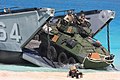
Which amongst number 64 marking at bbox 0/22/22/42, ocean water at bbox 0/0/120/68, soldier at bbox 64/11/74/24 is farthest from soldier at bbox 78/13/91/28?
ocean water at bbox 0/0/120/68

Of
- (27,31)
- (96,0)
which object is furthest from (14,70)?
(96,0)

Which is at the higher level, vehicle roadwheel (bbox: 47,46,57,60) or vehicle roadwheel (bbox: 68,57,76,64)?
vehicle roadwheel (bbox: 47,46,57,60)

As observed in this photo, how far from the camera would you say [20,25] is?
69.6ft

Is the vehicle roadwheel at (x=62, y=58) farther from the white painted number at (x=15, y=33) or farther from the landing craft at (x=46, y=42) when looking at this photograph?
the white painted number at (x=15, y=33)

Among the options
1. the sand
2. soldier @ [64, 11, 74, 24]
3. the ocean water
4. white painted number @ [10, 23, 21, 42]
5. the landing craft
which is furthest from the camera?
the ocean water

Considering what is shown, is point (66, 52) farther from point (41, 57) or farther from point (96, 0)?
point (96, 0)

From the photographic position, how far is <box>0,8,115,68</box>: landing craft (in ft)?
68.6

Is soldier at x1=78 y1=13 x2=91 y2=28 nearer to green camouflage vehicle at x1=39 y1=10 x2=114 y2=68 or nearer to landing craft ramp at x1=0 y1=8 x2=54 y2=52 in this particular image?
green camouflage vehicle at x1=39 y1=10 x2=114 y2=68

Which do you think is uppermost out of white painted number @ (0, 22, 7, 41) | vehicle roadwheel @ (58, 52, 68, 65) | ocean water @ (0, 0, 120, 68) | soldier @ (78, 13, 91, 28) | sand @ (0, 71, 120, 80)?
soldier @ (78, 13, 91, 28)

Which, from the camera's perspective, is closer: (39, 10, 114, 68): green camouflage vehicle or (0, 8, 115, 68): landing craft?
(0, 8, 115, 68): landing craft

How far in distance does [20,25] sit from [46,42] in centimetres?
180

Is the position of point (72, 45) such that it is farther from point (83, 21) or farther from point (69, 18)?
point (83, 21)

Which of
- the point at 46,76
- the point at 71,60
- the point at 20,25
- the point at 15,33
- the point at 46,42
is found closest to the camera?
the point at 46,76

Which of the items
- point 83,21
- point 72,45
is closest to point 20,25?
point 72,45
